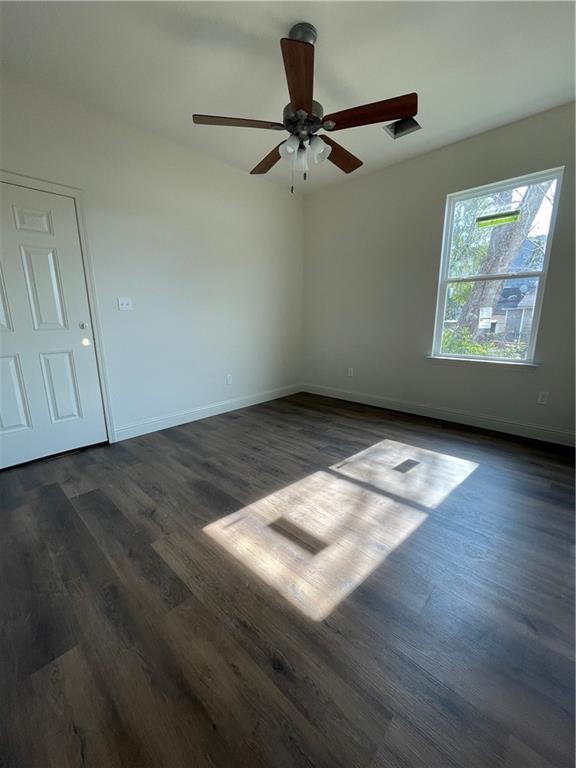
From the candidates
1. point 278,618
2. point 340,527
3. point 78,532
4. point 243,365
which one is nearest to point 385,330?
point 243,365

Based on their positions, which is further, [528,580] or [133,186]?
[133,186]

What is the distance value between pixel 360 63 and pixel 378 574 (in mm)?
3125

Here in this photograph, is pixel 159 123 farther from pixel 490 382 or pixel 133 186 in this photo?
pixel 490 382

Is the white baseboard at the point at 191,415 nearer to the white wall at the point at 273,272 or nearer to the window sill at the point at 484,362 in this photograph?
the white wall at the point at 273,272

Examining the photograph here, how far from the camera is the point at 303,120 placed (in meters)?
1.88

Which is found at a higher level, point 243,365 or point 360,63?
point 360,63

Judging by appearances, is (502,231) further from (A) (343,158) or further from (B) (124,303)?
(B) (124,303)

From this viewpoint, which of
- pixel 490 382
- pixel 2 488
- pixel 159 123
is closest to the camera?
pixel 2 488

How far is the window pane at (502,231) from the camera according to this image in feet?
9.02

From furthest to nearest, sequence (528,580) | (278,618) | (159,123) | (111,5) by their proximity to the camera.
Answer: (159,123)
(111,5)
(528,580)
(278,618)

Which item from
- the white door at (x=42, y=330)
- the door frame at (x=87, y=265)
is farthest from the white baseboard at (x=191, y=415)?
the white door at (x=42, y=330)

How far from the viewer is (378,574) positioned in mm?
1460

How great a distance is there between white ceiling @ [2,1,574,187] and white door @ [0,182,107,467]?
945mm

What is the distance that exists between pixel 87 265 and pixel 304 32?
2.25m
